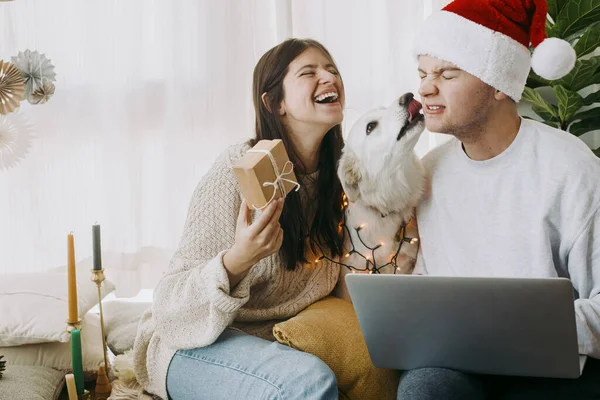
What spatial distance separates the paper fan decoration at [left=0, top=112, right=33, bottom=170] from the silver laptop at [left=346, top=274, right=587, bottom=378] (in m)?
1.66

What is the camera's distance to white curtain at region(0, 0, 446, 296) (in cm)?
260

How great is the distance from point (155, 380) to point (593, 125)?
5.17 ft

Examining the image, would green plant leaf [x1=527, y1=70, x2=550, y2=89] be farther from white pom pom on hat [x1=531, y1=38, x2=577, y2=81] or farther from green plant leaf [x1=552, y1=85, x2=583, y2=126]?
white pom pom on hat [x1=531, y1=38, x2=577, y2=81]

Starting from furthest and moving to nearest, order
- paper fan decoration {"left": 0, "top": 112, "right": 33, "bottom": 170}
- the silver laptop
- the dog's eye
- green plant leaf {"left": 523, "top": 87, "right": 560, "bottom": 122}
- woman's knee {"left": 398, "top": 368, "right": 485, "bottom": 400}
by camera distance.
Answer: paper fan decoration {"left": 0, "top": 112, "right": 33, "bottom": 170}
green plant leaf {"left": 523, "top": 87, "right": 560, "bottom": 122}
the dog's eye
woman's knee {"left": 398, "top": 368, "right": 485, "bottom": 400}
the silver laptop

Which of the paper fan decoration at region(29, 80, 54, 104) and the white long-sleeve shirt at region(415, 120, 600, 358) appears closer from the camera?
the white long-sleeve shirt at region(415, 120, 600, 358)

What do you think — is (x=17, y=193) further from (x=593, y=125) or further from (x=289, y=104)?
(x=593, y=125)

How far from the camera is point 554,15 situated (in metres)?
2.19

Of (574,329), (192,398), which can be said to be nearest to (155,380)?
(192,398)

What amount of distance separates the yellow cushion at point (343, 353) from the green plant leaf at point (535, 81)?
112 cm

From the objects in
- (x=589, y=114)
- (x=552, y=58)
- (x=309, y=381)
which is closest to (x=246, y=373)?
(x=309, y=381)

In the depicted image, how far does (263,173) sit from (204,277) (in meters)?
0.31

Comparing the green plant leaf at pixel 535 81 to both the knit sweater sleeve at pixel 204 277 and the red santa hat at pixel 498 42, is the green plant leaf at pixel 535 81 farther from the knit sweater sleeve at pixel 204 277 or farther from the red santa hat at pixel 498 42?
the knit sweater sleeve at pixel 204 277

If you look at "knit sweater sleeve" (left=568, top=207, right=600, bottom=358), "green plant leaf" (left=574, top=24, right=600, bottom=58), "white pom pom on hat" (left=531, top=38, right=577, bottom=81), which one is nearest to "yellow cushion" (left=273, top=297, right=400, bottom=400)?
"knit sweater sleeve" (left=568, top=207, right=600, bottom=358)

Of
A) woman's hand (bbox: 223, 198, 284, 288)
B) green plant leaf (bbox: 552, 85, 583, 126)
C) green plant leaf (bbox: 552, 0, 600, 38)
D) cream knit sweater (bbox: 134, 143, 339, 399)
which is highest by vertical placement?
green plant leaf (bbox: 552, 0, 600, 38)
